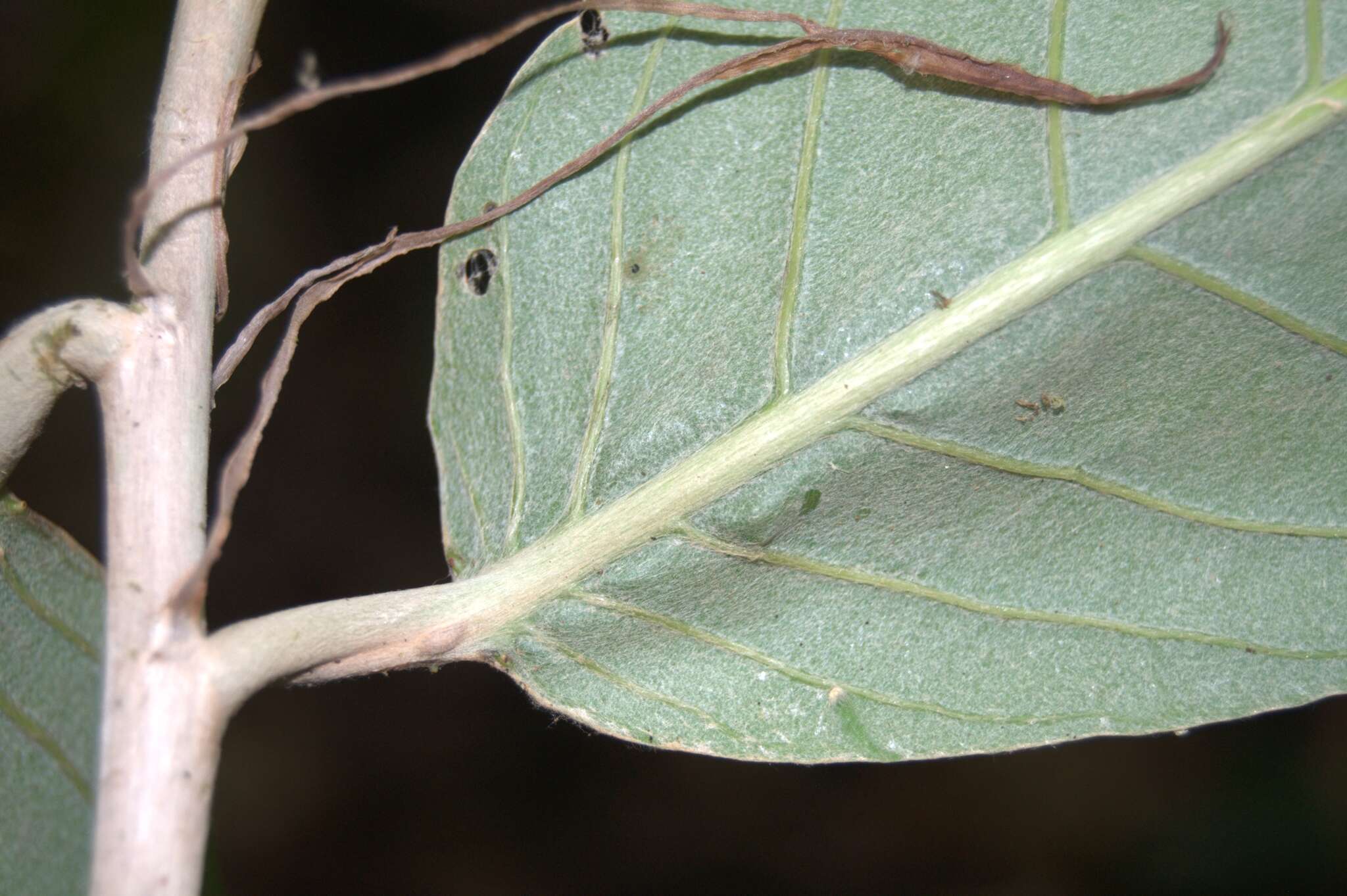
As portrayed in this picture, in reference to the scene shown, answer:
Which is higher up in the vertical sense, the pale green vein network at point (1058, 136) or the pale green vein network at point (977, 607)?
the pale green vein network at point (1058, 136)

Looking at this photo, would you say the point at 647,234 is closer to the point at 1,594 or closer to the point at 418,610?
Result: the point at 418,610

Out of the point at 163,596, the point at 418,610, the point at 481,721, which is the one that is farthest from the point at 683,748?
the point at 481,721

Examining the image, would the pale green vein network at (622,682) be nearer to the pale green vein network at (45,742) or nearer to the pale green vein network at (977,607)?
the pale green vein network at (977,607)

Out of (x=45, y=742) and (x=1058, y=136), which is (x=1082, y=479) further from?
(x=45, y=742)

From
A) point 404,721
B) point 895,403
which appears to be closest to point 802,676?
point 895,403

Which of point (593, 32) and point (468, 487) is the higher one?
point (593, 32)

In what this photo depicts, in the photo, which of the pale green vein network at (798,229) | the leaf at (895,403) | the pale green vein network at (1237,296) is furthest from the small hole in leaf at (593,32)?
the pale green vein network at (1237,296)
